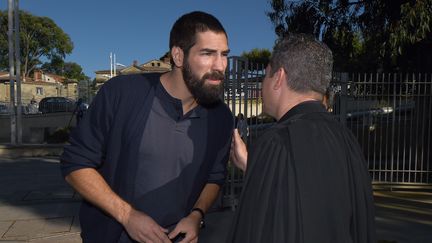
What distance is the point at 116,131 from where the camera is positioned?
6.63 feet

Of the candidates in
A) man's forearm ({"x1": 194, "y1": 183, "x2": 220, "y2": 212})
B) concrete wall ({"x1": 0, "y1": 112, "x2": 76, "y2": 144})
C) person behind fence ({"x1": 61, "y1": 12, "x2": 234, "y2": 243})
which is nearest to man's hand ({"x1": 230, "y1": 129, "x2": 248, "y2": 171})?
person behind fence ({"x1": 61, "y1": 12, "x2": 234, "y2": 243})

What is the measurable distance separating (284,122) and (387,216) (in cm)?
596

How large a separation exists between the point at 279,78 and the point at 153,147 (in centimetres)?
71

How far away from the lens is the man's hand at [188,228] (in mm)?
2039

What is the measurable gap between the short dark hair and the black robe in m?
0.14

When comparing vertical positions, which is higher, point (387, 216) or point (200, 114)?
point (200, 114)

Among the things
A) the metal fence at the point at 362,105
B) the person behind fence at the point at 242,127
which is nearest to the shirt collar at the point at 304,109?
the metal fence at the point at 362,105

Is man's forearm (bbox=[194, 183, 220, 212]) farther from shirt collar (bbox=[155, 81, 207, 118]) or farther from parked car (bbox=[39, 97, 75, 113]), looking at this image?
parked car (bbox=[39, 97, 75, 113])

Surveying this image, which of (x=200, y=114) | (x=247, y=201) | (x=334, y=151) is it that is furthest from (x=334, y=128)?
(x=200, y=114)

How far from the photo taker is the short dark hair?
1581 mm

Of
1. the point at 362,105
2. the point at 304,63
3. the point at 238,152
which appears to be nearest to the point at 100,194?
the point at 238,152

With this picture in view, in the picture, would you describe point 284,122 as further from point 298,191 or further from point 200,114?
point 200,114

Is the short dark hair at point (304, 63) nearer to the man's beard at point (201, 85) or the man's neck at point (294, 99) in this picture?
the man's neck at point (294, 99)

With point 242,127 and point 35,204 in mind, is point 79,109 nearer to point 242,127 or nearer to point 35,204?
point 35,204
